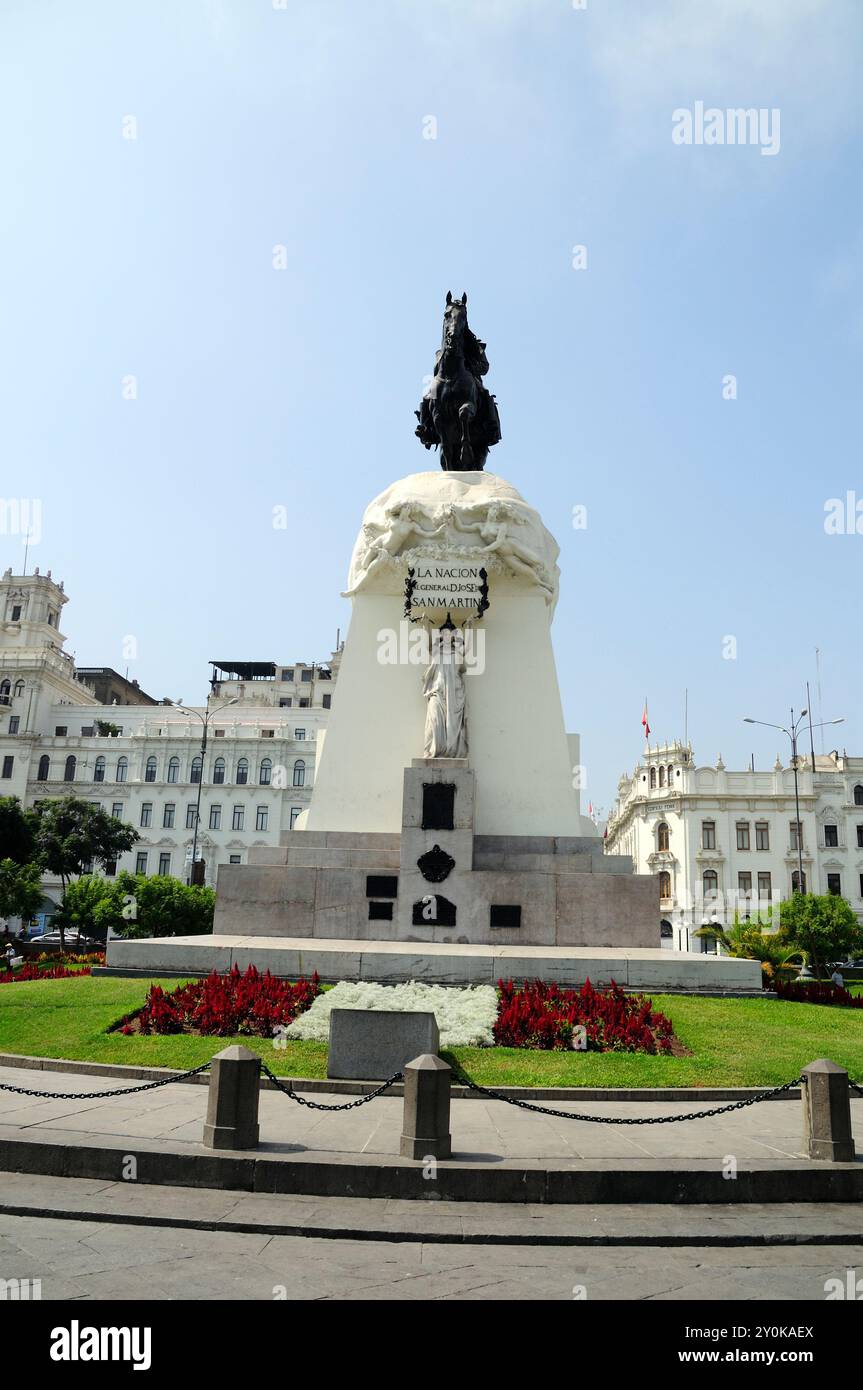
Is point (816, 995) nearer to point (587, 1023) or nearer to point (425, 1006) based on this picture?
point (587, 1023)

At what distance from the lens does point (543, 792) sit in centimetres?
1880

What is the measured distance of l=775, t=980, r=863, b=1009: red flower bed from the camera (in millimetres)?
16297

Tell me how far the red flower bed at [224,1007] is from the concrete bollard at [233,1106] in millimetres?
4128

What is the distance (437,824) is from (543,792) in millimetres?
2711

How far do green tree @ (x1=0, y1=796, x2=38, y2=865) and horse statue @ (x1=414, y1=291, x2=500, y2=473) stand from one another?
108ft

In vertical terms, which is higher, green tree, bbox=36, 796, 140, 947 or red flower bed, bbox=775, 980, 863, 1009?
green tree, bbox=36, 796, 140, 947

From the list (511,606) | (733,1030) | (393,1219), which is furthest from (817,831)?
(393,1219)

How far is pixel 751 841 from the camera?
70.9m

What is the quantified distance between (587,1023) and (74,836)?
4670 cm

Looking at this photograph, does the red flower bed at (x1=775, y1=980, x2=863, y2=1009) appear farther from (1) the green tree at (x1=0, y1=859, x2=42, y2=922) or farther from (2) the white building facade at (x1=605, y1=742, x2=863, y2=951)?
(2) the white building facade at (x1=605, y1=742, x2=863, y2=951)

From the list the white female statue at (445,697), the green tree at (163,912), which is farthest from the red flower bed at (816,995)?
the green tree at (163,912)

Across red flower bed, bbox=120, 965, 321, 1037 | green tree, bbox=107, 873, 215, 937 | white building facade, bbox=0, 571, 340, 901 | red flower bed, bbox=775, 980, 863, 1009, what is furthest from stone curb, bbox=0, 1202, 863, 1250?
white building facade, bbox=0, 571, 340, 901
